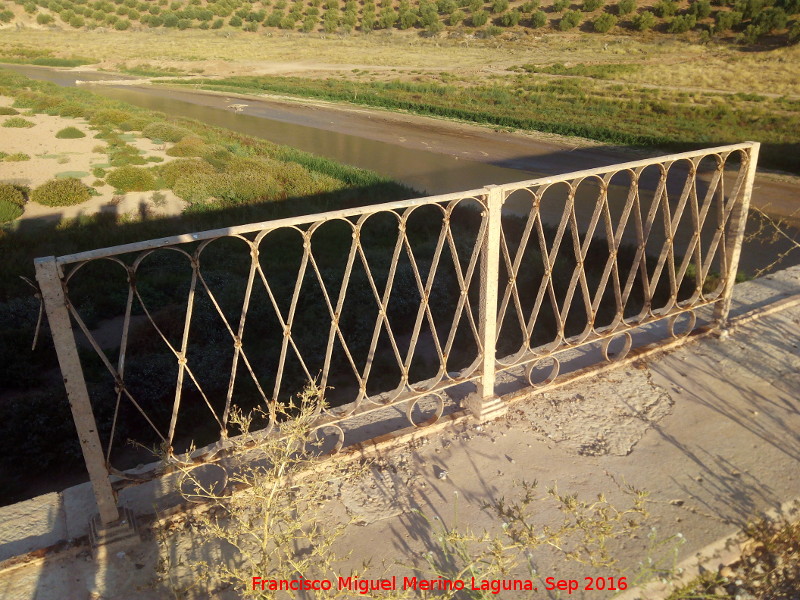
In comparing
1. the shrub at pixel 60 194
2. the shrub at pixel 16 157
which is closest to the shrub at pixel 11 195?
the shrub at pixel 60 194

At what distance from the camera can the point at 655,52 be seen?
44.2 m

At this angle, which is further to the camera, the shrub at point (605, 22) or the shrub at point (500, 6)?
the shrub at point (500, 6)

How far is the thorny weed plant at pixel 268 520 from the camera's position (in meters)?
2.35

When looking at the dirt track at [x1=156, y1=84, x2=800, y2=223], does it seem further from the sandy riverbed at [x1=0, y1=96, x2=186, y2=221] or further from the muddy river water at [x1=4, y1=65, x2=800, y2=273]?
the sandy riverbed at [x1=0, y1=96, x2=186, y2=221]

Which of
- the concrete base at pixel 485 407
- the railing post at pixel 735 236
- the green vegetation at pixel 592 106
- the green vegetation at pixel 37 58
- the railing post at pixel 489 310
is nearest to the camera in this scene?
the railing post at pixel 489 310

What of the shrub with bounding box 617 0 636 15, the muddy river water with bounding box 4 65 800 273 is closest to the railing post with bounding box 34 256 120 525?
the muddy river water with bounding box 4 65 800 273

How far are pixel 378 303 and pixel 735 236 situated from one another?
249 cm

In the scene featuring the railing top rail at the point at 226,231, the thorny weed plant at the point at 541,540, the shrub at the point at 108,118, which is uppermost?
the railing top rail at the point at 226,231

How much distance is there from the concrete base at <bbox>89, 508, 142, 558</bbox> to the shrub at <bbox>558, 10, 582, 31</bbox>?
60.1 metres

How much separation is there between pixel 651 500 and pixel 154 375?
4.54 m

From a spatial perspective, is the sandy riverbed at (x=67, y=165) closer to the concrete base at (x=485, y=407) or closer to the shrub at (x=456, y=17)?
the concrete base at (x=485, y=407)

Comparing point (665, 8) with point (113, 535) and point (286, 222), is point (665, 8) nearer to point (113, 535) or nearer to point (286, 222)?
point (286, 222)

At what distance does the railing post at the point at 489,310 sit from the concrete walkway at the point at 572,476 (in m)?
0.10

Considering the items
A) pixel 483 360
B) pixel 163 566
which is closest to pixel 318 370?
pixel 483 360
